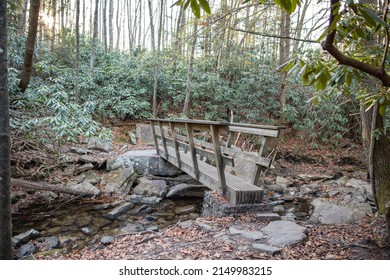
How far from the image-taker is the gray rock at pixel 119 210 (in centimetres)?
508

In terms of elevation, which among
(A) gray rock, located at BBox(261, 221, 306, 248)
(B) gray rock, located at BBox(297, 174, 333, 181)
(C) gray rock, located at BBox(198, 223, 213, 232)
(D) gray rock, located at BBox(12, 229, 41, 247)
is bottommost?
(D) gray rock, located at BBox(12, 229, 41, 247)

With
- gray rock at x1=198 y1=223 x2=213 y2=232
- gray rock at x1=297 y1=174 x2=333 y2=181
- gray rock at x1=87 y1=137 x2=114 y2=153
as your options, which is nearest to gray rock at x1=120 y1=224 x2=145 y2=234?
gray rock at x1=198 y1=223 x2=213 y2=232

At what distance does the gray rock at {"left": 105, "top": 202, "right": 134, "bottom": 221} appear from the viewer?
16.7 feet

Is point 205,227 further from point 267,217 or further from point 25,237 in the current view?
point 25,237

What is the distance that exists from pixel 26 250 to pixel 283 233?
3.42 metres

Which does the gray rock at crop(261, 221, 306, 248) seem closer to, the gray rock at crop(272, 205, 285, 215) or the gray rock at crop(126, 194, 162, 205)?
the gray rock at crop(272, 205, 285, 215)

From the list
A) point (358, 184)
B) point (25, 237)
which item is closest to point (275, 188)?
point (358, 184)

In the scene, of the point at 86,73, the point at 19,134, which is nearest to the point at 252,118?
the point at 86,73

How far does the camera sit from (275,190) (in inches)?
286

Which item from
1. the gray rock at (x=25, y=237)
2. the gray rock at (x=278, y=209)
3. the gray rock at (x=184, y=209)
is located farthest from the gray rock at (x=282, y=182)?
the gray rock at (x=25, y=237)

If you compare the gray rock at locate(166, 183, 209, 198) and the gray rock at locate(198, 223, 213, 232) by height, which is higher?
the gray rock at locate(198, 223, 213, 232)

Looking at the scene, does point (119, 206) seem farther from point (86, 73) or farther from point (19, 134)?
point (86, 73)

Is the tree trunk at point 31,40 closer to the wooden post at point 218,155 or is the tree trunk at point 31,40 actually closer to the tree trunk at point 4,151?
the tree trunk at point 4,151

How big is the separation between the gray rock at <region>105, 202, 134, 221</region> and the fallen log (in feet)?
3.16
